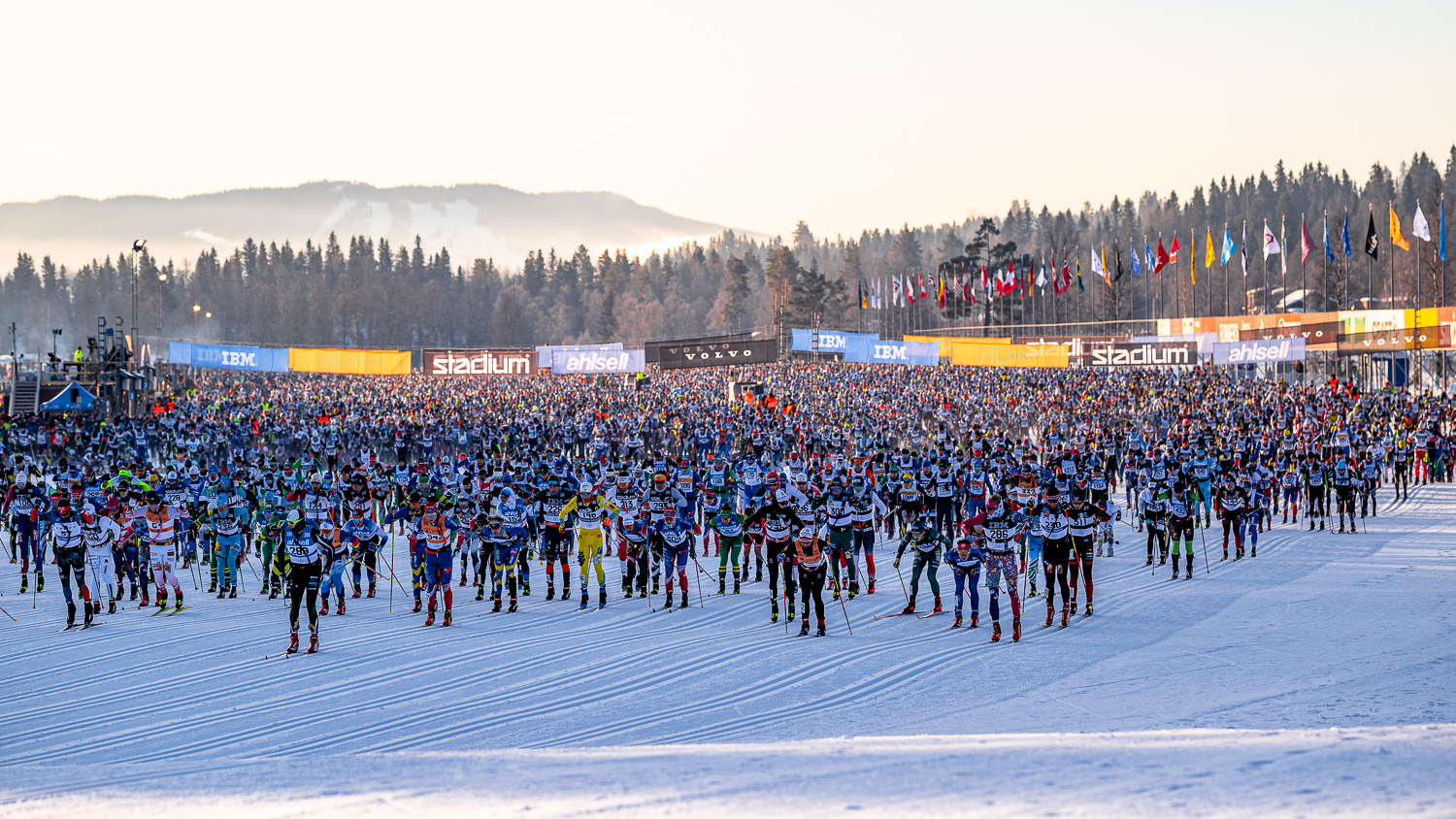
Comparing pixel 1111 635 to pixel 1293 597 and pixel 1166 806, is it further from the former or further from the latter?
pixel 1166 806

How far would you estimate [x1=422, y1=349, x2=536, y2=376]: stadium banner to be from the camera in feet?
184

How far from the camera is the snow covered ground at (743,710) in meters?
A: 7.68

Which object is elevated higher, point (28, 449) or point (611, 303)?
point (611, 303)

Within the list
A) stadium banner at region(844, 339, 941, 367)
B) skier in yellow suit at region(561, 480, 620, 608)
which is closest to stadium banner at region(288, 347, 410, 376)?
stadium banner at region(844, 339, 941, 367)

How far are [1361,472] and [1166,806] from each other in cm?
2097

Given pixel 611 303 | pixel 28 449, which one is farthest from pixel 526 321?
pixel 28 449

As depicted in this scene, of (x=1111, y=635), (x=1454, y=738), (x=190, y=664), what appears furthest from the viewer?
(x=1111, y=635)

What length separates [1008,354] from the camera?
2290 inches

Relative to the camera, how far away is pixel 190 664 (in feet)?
40.9

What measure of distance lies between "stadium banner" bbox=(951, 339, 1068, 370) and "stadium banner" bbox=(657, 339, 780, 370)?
39.8 feet

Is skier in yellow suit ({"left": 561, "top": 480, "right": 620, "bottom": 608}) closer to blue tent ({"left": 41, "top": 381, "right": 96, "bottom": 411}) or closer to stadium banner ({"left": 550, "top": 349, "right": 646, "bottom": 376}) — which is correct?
blue tent ({"left": 41, "top": 381, "right": 96, "bottom": 411})

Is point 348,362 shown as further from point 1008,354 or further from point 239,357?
point 1008,354

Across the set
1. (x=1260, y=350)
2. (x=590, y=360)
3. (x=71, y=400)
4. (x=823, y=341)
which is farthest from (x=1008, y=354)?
(x=71, y=400)

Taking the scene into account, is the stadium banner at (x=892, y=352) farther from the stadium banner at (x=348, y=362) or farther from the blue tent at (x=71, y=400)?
the blue tent at (x=71, y=400)
